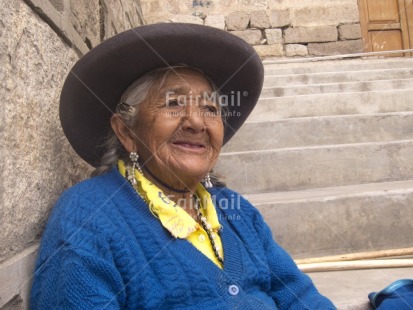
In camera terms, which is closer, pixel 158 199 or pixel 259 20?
pixel 158 199

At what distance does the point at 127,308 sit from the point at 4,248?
323mm

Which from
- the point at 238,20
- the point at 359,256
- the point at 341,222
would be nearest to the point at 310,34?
the point at 238,20

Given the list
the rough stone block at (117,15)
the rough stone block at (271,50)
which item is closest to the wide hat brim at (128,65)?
the rough stone block at (117,15)

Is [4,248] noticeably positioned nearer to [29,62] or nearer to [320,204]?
[29,62]

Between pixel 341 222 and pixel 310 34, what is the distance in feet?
18.7

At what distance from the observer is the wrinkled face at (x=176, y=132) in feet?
4.46

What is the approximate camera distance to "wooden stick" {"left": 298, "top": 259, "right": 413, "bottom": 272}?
1875mm

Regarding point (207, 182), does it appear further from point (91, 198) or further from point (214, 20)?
point (214, 20)

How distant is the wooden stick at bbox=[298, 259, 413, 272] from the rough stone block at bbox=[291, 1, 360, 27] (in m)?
5.99

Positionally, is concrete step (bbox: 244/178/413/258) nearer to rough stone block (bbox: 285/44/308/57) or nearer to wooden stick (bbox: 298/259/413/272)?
wooden stick (bbox: 298/259/413/272)

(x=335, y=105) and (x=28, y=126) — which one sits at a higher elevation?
(x=28, y=126)

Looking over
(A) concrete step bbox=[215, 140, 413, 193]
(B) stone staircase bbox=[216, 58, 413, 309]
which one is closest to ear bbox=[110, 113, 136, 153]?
(B) stone staircase bbox=[216, 58, 413, 309]

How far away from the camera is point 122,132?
1458 mm

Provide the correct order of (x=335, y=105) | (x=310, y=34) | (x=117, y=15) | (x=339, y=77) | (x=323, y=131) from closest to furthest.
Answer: (x=117, y=15)
(x=323, y=131)
(x=335, y=105)
(x=339, y=77)
(x=310, y=34)
